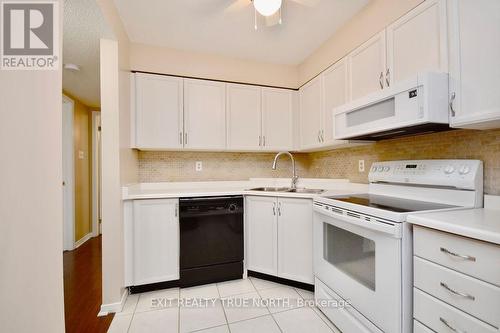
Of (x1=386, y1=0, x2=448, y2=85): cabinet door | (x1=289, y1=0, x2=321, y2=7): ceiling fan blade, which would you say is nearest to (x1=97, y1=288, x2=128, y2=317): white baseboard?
(x1=386, y1=0, x2=448, y2=85): cabinet door

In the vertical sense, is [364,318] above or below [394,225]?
below

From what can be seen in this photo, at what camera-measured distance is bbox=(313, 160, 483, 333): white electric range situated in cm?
111

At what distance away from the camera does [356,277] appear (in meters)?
1.42

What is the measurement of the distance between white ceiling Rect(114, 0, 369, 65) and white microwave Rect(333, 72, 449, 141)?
2.85 ft

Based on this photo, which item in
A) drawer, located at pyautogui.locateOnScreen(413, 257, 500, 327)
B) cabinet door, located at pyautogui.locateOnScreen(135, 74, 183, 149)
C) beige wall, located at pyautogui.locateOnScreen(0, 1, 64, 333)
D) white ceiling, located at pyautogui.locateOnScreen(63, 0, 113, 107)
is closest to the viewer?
beige wall, located at pyautogui.locateOnScreen(0, 1, 64, 333)

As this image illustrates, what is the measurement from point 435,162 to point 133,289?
99.4 inches

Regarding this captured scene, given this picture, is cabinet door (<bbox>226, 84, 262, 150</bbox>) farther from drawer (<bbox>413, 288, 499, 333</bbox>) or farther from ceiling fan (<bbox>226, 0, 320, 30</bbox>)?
drawer (<bbox>413, 288, 499, 333</bbox>)

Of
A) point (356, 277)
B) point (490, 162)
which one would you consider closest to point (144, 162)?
point (356, 277)

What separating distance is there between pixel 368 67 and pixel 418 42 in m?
0.39

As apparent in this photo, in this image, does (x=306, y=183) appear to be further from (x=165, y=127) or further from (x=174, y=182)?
(x=165, y=127)

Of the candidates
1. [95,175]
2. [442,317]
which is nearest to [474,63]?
[442,317]

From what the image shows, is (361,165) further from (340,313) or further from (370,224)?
(340,313)

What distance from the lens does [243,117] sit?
8.52 feet

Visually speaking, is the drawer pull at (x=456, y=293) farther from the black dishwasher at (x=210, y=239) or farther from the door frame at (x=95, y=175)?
the door frame at (x=95, y=175)
